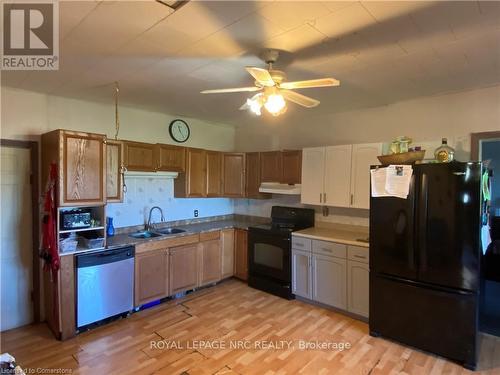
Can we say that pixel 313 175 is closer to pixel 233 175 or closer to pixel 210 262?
pixel 233 175

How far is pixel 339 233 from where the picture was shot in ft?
12.5

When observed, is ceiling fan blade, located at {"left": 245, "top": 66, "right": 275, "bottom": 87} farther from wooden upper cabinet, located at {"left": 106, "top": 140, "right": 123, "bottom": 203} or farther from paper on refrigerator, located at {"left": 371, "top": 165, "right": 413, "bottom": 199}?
wooden upper cabinet, located at {"left": 106, "top": 140, "right": 123, "bottom": 203}

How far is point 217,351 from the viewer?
2.73 meters

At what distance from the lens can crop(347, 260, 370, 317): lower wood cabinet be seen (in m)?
3.22

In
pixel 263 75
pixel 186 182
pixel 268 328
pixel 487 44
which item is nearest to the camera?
pixel 263 75

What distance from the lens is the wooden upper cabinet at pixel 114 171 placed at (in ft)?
10.6

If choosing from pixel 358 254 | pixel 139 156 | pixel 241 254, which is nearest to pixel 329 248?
pixel 358 254

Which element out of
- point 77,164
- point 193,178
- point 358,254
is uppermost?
point 77,164

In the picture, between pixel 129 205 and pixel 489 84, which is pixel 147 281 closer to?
pixel 129 205

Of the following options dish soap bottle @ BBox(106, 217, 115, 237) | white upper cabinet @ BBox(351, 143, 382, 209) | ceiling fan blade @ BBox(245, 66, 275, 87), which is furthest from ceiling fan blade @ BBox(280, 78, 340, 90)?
dish soap bottle @ BBox(106, 217, 115, 237)

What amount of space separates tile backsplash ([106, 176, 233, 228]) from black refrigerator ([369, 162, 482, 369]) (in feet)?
9.16

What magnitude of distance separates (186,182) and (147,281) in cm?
146

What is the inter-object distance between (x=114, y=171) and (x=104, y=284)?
122cm

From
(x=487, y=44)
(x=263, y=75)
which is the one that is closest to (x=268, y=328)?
(x=263, y=75)
